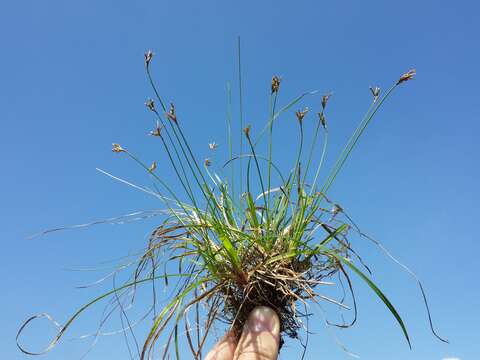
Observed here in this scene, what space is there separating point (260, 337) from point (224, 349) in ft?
0.89

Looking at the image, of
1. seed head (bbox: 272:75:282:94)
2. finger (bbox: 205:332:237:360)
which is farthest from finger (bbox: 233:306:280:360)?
seed head (bbox: 272:75:282:94)

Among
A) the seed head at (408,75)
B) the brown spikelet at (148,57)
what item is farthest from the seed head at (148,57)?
the seed head at (408,75)

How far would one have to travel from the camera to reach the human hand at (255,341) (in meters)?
2.32

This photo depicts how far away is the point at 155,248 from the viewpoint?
2887 millimetres

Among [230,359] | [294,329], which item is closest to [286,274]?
[294,329]

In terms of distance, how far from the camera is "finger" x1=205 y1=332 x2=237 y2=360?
2500 mm

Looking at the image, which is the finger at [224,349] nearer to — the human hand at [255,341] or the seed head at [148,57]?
the human hand at [255,341]

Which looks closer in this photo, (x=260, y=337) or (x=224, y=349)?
(x=260, y=337)

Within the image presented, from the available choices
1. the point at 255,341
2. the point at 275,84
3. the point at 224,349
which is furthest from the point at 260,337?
the point at 275,84

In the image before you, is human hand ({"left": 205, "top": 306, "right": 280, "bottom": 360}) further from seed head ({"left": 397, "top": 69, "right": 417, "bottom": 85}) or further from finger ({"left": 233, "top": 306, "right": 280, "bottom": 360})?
seed head ({"left": 397, "top": 69, "right": 417, "bottom": 85})

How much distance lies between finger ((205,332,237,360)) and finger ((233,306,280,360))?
13 cm

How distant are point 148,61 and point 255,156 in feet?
2.59

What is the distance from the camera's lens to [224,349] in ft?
8.28

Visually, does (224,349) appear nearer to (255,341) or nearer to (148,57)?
(255,341)
